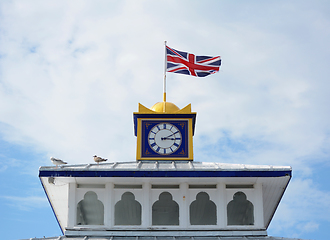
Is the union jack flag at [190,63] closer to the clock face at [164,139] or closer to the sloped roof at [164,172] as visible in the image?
the clock face at [164,139]

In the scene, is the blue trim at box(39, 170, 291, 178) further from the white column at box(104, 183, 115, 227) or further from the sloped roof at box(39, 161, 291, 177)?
the white column at box(104, 183, 115, 227)

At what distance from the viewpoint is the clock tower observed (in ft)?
91.6

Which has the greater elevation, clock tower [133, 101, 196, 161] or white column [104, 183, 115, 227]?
clock tower [133, 101, 196, 161]

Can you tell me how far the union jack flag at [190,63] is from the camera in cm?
3067

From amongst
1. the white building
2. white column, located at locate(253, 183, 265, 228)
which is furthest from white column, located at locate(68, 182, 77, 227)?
white column, located at locate(253, 183, 265, 228)

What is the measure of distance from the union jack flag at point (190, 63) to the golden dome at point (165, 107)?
2.00 metres

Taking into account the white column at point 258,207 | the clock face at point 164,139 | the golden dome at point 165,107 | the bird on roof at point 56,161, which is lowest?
the white column at point 258,207

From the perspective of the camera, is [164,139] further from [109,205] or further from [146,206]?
[109,205]

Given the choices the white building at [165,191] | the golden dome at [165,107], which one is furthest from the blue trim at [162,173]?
the golden dome at [165,107]

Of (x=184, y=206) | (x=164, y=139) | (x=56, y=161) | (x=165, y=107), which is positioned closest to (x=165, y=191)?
(x=184, y=206)

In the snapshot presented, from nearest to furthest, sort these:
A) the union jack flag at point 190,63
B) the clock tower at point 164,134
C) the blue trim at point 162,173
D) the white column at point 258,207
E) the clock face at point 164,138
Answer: the blue trim at point 162,173 → the white column at point 258,207 → the clock tower at point 164,134 → the clock face at point 164,138 → the union jack flag at point 190,63

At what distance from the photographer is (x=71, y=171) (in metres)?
22.8

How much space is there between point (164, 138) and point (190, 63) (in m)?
4.99

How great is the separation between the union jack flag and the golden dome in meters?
2.00
